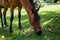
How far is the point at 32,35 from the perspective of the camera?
340 inches

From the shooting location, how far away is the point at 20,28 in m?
10.1

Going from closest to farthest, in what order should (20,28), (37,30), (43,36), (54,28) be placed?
(37,30)
(43,36)
(54,28)
(20,28)

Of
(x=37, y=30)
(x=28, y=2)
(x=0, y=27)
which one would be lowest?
(x=0, y=27)

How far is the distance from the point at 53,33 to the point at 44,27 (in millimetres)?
1037

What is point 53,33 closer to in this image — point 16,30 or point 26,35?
point 26,35

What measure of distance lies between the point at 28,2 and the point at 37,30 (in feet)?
4.00

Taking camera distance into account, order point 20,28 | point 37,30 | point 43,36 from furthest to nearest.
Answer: point 20,28 → point 43,36 → point 37,30

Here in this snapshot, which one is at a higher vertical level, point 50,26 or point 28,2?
point 28,2

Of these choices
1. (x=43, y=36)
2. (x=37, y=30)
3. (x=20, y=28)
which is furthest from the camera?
(x=20, y=28)

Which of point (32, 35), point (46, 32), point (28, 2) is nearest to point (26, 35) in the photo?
point (32, 35)

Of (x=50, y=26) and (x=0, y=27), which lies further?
(x=0, y=27)

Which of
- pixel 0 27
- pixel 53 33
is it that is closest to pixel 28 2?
pixel 53 33

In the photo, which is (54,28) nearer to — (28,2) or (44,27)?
(44,27)

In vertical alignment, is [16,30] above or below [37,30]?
below
